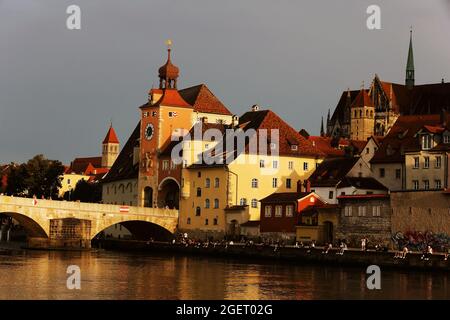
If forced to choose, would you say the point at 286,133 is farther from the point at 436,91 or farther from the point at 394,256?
the point at 436,91

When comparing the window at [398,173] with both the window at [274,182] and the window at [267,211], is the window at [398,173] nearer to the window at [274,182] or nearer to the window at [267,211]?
the window at [274,182]

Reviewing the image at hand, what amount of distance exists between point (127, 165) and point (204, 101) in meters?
12.1

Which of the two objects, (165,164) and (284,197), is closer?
(284,197)

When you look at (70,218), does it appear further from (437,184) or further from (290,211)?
(437,184)

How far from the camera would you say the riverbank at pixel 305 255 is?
7356cm

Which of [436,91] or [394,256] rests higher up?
[436,91]

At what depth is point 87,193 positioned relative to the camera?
154 meters

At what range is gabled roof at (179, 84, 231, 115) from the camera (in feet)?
394

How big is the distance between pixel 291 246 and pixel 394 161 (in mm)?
17868

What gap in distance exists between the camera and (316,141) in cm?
12656

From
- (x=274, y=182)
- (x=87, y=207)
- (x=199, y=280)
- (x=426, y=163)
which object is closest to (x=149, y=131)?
(x=87, y=207)

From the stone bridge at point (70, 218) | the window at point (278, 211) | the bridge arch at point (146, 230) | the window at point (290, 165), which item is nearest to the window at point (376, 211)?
the window at point (278, 211)
